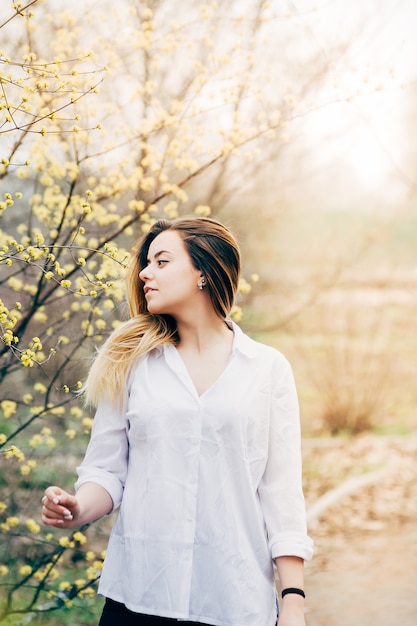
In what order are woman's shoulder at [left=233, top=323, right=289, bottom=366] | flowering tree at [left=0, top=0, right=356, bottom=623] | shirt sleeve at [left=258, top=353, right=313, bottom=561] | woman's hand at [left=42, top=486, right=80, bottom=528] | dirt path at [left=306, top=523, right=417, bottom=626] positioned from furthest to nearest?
dirt path at [left=306, top=523, right=417, bottom=626]
flowering tree at [left=0, top=0, right=356, bottom=623]
woman's shoulder at [left=233, top=323, right=289, bottom=366]
shirt sleeve at [left=258, top=353, right=313, bottom=561]
woman's hand at [left=42, top=486, right=80, bottom=528]

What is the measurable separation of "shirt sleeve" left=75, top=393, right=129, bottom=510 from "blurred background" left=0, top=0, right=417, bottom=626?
2.79 feet

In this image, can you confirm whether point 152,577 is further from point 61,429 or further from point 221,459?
point 61,429

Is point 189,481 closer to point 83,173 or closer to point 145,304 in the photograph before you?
point 145,304

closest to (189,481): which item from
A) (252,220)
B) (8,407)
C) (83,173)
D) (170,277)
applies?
(170,277)

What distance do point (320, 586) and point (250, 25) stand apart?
2515 millimetres

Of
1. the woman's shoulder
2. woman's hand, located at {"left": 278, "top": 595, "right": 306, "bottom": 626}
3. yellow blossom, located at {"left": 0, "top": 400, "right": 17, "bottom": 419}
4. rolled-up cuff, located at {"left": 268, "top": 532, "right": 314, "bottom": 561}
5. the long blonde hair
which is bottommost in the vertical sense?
woman's hand, located at {"left": 278, "top": 595, "right": 306, "bottom": 626}

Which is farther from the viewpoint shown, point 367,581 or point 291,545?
point 367,581

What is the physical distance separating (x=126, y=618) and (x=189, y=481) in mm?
280

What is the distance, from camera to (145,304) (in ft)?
5.41

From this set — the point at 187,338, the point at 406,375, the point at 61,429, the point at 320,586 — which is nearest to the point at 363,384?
the point at 406,375

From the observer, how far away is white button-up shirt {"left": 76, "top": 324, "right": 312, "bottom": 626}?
136cm

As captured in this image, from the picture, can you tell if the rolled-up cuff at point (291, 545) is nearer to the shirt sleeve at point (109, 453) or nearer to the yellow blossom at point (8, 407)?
the shirt sleeve at point (109, 453)

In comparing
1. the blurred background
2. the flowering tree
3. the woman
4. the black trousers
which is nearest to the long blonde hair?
the woman

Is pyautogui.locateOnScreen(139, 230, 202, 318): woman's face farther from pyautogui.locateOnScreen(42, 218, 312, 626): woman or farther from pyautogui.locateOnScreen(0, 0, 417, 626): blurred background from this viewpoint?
pyautogui.locateOnScreen(0, 0, 417, 626): blurred background
